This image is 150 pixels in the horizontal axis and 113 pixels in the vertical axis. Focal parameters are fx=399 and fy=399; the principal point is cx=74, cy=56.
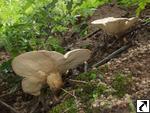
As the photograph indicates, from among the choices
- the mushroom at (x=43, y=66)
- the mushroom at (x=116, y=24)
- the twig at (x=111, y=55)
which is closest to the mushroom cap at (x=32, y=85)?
the mushroom at (x=43, y=66)

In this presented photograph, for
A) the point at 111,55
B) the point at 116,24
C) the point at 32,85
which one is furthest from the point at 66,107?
the point at 116,24

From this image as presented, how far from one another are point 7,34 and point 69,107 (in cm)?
80

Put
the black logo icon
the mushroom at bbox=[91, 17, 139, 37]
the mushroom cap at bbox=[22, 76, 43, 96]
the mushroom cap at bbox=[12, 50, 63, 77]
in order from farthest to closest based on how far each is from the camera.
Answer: the mushroom at bbox=[91, 17, 139, 37] → the mushroom cap at bbox=[22, 76, 43, 96] → the mushroom cap at bbox=[12, 50, 63, 77] → the black logo icon

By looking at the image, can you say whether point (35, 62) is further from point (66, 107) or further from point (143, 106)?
point (143, 106)

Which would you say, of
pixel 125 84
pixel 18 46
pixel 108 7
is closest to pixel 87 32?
pixel 108 7

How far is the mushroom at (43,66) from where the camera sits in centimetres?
269

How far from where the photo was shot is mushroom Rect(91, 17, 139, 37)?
3.13 m

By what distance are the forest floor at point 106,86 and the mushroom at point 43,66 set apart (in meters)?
0.13

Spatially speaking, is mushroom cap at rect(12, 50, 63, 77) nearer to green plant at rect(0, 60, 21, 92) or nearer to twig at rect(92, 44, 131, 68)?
green plant at rect(0, 60, 21, 92)

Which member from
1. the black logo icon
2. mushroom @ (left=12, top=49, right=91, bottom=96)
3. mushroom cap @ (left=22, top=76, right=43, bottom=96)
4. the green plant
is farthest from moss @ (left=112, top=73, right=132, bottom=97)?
the green plant

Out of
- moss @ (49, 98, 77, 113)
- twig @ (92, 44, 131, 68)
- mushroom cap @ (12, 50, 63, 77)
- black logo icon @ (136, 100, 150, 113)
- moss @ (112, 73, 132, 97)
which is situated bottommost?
moss @ (49, 98, 77, 113)

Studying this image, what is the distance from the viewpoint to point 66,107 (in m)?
2.77

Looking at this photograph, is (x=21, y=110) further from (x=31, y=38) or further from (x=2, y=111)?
(x=31, y=38)

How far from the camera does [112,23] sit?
10.3 ft
